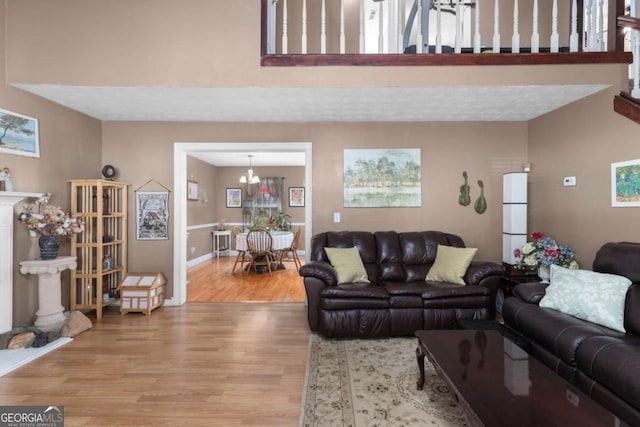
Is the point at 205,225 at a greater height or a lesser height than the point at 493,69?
lesser

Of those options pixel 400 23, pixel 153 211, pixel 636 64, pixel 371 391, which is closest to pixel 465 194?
pixel 636 64

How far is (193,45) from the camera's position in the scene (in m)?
2.91

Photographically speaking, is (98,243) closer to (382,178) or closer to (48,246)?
(48,246)

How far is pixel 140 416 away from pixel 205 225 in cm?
613

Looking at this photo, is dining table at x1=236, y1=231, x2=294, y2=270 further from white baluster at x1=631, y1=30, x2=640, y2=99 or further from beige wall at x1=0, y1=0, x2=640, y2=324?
white baluster at x1=631, y1=30, x2=640, y2=99

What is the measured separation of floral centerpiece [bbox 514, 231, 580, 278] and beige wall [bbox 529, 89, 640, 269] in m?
0.24

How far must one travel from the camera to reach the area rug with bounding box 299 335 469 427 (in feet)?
6.14

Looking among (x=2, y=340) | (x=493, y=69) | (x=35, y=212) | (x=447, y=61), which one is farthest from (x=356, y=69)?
(x=2, y=340)

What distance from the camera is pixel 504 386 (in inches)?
59.4

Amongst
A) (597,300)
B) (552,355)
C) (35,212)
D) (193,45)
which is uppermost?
(193,45)

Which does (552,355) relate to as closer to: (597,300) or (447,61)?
(597,300)

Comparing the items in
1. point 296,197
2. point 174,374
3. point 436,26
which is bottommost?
point 174,374

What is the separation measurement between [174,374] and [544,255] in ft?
11.9

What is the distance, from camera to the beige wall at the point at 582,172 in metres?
2.78
